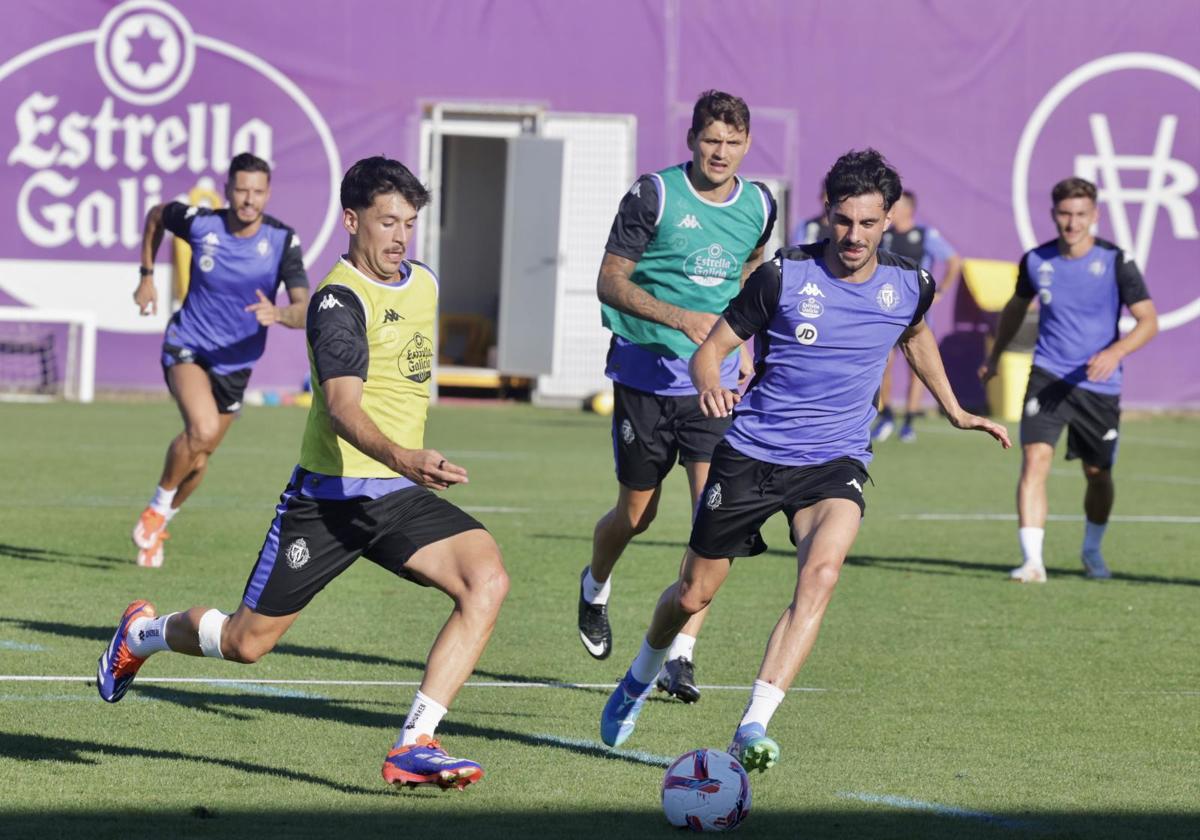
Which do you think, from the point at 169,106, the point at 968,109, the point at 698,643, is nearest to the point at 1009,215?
the point at 968,109

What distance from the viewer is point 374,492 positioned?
20.3 feet

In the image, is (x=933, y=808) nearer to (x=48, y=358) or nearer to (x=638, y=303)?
(x=638, y=303)

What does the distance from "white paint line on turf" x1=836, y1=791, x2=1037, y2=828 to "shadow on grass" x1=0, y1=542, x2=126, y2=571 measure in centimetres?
602

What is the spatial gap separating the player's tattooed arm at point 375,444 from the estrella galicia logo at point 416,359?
36 centimetres

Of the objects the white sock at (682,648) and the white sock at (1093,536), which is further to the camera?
the white sock at (1093,536)

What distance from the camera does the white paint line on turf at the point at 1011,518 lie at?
47.4 ft

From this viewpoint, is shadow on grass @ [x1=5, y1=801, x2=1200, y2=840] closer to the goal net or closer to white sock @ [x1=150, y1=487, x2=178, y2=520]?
white sock @ [x1=150, y1=487, x2=178, y2=520]

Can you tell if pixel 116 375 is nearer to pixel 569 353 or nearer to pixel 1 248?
pixel 1 248

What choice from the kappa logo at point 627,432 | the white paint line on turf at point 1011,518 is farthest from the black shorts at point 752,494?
the white paint line on turf at point 1011,518

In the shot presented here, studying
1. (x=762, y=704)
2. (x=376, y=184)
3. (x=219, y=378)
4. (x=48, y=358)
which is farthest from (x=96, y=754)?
(x=48, y=358)

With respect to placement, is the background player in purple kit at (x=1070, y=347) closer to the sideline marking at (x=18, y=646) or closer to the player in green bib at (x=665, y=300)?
the player in green bib at (x=665, y=300)

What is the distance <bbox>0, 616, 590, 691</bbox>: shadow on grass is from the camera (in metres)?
8.00

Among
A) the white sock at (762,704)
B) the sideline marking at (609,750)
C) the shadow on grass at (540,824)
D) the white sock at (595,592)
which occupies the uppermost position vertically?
the white sock at (762,704)

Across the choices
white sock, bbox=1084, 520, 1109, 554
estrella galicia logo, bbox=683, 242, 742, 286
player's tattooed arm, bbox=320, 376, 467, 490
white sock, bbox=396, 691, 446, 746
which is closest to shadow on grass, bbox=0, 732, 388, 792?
white sock, bbox=396, 691, 446, 746
